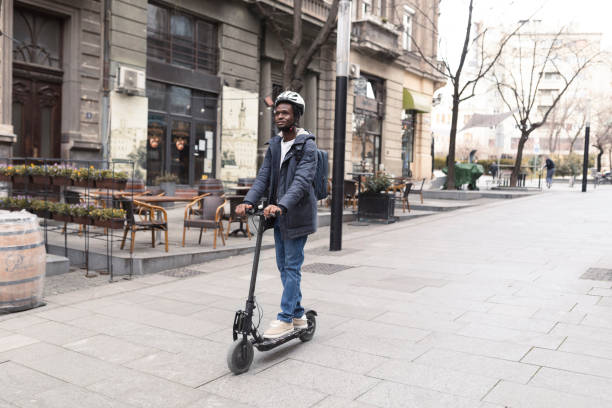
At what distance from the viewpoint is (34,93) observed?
12.7 m

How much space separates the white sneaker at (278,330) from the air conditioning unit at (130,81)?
1104cm

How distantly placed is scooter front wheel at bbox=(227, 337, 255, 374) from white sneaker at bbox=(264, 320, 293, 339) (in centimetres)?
25

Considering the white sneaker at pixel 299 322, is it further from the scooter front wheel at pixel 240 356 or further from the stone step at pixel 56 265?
the stone step at pixel 56 265

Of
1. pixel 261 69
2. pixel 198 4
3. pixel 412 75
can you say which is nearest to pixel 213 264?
pixel 198 4

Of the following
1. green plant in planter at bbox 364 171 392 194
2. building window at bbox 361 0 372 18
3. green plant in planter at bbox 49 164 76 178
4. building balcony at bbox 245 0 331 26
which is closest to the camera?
green plant in planter at bbox 49 164 76 178

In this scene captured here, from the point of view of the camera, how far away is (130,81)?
1407 cm

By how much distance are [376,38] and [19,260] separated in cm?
2087

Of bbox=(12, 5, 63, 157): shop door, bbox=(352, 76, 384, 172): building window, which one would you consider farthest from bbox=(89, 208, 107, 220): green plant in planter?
bbox=(352, 76, 384, 172): building window

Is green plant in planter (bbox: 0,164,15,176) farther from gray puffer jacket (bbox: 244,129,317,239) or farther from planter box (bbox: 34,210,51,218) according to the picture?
gray puffer jacket (bbox: 244,129,317,239)

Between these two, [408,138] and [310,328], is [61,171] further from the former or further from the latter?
[408,138]

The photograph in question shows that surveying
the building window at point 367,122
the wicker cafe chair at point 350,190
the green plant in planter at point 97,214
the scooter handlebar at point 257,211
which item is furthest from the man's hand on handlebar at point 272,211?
the building window at point 367,122

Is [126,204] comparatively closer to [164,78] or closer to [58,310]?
[58,310]

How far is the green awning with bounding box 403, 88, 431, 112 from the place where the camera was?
2848cm

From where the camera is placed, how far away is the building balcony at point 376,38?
23469 millimetres
